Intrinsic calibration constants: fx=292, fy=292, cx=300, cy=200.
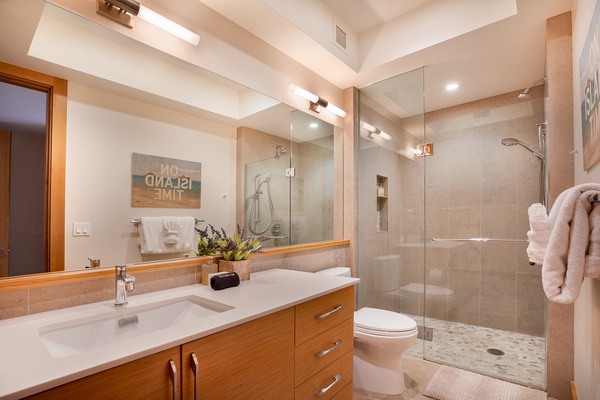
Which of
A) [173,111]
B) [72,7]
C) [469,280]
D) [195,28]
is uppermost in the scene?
[195,28]

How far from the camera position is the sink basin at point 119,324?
984 mm

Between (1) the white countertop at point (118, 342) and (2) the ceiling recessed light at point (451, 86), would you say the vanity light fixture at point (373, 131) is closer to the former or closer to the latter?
(2) the ceiling recessed light at point (451, 86)

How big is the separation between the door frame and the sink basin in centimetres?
33

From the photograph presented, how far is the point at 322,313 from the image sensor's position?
1.42 meters

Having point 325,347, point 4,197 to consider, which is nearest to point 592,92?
point 325,347

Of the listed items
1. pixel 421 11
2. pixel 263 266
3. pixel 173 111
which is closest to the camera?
pixel 173 111

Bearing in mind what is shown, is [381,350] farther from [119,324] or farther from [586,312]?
[119,324]

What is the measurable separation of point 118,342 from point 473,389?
2.33 metres

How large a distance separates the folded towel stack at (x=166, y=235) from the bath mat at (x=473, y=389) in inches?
74.7

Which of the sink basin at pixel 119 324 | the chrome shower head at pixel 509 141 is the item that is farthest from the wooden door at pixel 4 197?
the chrome shower head at pixel 509 141

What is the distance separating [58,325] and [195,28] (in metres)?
1.63

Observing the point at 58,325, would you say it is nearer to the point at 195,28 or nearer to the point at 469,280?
the point at 195,28

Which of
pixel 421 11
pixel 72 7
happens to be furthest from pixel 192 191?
pixel 421 11

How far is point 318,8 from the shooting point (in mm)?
2115
